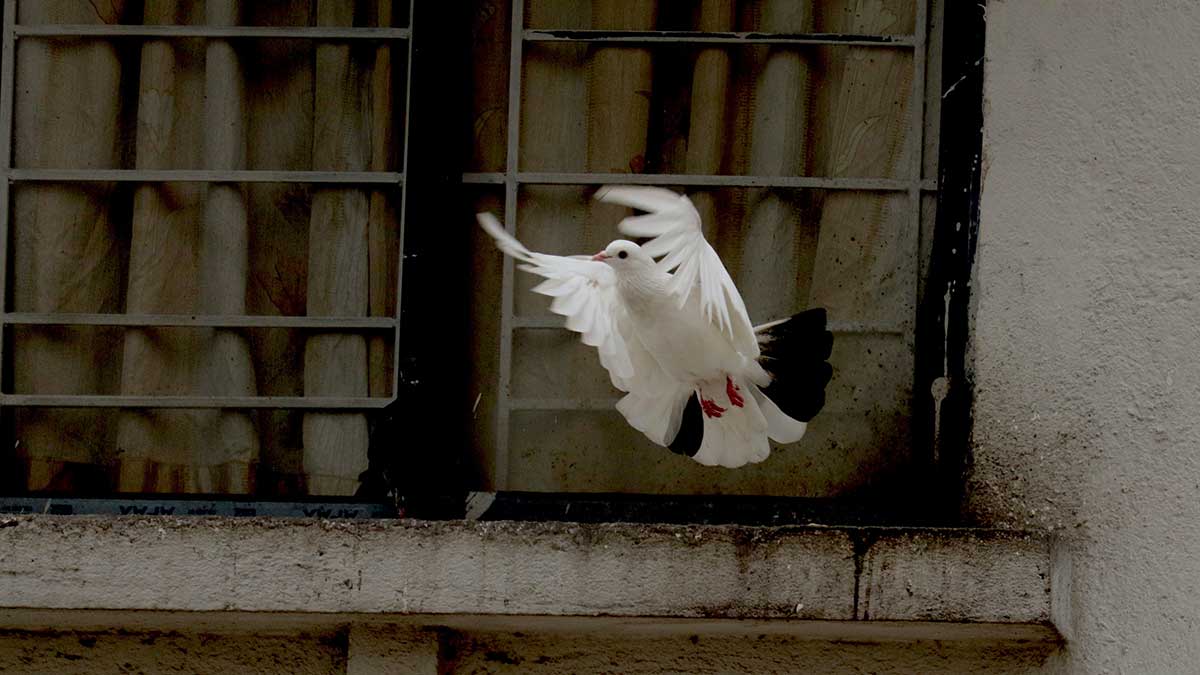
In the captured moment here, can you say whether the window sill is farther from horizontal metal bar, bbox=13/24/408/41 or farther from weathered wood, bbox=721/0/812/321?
horizontal metal bar, bbox=13/24/408/41

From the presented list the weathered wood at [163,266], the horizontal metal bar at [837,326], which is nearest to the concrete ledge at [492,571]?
the weathered wood at [163,266]

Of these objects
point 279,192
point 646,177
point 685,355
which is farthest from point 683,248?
point 279,192

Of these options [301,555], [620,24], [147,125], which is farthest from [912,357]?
[147,125]

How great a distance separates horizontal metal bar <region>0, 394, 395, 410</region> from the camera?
392cm

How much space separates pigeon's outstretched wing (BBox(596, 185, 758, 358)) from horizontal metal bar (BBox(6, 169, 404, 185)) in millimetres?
798

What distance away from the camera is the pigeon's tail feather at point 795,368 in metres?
3.74

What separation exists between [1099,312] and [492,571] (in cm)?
127

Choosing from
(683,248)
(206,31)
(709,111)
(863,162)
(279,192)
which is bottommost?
(683,248)

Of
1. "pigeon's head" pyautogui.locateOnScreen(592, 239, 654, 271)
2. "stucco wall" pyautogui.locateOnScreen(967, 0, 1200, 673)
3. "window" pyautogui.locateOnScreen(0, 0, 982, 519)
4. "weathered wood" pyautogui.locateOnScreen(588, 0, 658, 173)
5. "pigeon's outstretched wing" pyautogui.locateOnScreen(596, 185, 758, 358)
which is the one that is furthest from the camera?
"weathered wood" pyautogui.locateOnScreen(588, 0, 658, 173)

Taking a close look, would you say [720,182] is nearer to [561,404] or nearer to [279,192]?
[561,404]

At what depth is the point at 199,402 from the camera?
154 inches

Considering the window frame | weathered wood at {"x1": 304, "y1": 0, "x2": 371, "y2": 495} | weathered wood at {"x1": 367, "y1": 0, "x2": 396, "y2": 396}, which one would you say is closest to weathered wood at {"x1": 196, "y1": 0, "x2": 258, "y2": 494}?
weathered wood at {"x1": 304, "y1": 0, "x2": 371, "y2": 495}

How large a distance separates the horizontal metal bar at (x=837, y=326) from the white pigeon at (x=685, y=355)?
173mm

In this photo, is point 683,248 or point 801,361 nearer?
point 683,248
